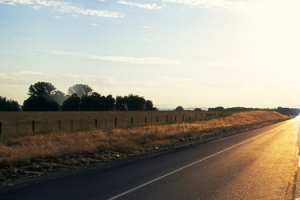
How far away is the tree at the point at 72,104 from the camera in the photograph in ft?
382

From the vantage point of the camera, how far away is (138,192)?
9.89 meters

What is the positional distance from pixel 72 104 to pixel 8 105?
18186mm

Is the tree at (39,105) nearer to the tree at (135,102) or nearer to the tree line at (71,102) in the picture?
the tree line at (71,102)

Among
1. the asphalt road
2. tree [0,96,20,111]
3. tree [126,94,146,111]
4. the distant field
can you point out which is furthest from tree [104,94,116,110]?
the asphalt road

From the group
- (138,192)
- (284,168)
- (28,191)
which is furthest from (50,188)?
(284,168)

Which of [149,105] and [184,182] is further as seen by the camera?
[149,105]

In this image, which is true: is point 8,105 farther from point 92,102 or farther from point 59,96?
point 59,96

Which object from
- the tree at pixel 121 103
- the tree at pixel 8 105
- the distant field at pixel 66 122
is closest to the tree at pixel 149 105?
the tree at pixel 121 103

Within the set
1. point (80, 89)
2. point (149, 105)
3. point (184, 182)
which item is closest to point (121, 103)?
point (149, 105)

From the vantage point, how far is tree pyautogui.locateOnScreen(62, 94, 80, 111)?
382 ft

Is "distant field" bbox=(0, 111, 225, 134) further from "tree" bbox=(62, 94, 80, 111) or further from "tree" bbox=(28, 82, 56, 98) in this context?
"tree" bbox=(28, 82, 56, 98)

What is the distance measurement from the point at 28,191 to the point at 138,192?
268cm

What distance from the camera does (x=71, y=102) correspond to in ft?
386

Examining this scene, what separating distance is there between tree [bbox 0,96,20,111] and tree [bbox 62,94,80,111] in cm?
1315
